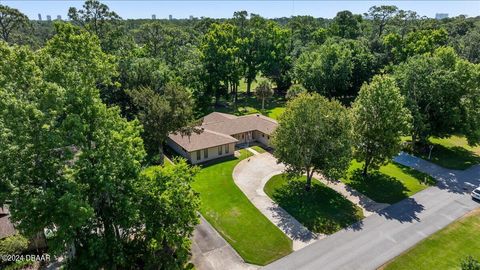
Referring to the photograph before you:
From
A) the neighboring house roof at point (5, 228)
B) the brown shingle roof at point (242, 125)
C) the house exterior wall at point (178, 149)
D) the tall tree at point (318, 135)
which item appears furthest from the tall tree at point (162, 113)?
the neighboring house roof at point (5, 228)

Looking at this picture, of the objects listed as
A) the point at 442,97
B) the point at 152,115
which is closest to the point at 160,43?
the point at 152,115

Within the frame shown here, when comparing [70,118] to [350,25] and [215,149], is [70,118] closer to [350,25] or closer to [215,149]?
[215,149]

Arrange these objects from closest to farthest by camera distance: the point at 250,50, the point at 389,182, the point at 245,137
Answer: the point at 389,182, the point at 245,137, the point at 250,50

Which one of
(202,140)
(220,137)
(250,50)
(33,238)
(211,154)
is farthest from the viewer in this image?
(250,50)

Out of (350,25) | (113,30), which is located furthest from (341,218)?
(350,25)

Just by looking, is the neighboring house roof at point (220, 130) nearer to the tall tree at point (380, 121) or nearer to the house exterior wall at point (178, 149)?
the house exterior wall at point (178, 149)

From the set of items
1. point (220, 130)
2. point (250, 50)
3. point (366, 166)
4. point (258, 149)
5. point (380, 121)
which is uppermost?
point (250, 50)

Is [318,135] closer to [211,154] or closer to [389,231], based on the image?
[389,231]

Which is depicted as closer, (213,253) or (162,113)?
(213,253)
